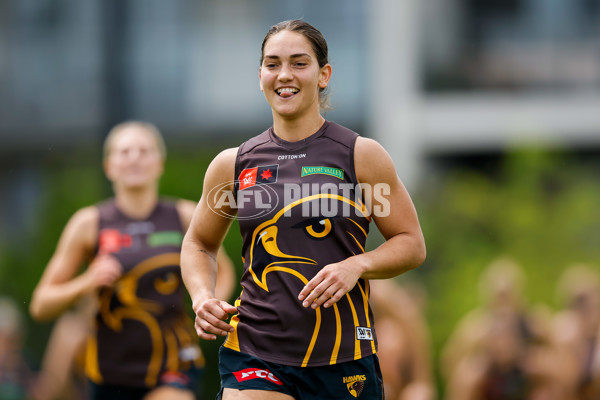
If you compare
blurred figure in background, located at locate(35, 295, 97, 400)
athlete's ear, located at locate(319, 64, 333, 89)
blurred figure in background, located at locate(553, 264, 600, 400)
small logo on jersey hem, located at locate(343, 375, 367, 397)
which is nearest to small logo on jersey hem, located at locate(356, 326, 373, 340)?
small logo on jersey hem, located at locate(343, 375, 367, 397)

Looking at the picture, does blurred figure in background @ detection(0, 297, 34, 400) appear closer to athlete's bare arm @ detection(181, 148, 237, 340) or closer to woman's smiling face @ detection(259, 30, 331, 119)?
athlete's bare arm @ detection(181, 148, 237, 340)

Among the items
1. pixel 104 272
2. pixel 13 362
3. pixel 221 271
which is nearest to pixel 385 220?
pixel 104 272

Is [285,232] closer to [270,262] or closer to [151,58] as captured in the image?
[270,262]

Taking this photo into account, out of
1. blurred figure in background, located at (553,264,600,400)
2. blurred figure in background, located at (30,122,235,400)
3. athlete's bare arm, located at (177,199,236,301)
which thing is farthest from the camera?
blurred figure in background, located at (553,264,600,400)

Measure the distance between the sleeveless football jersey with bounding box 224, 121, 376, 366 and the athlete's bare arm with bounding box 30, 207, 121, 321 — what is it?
7.64ft

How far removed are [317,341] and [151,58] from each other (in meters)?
22.5

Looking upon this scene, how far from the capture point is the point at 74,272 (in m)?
6.32

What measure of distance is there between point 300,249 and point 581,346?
627cm

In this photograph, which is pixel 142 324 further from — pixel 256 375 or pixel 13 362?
pixel 13 362

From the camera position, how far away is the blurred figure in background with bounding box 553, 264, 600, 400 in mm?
9203

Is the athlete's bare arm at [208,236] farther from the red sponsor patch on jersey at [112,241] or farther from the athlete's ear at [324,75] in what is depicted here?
the red sponsor patch on jersey at [112,241]

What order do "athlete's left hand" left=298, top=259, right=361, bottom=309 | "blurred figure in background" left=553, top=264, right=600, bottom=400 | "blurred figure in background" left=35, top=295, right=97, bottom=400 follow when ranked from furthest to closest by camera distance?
"blurred figure in background" left=553, top=264, right=600, bottom=400
"blurred figure in background" left=35, top=295, right=97, bottom=400
"athlete's left hand" left=298, top=259, right=361, bottom=309

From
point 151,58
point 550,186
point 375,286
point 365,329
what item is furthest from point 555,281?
point 151,58

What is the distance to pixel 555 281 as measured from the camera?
13086 millimetres
